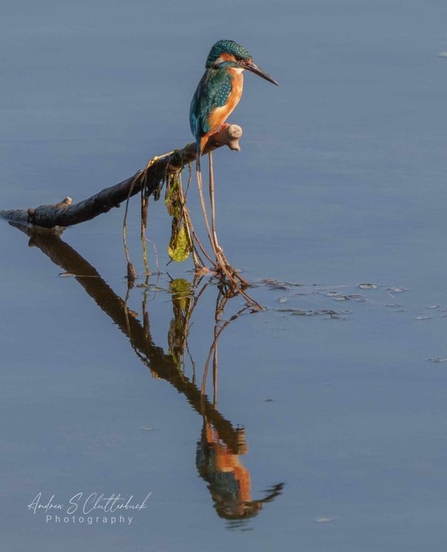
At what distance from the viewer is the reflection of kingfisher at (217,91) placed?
18.1 ft

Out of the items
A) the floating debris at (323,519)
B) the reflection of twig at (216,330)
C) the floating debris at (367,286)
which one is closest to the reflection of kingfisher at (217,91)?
the reflection of twig at (216,330)

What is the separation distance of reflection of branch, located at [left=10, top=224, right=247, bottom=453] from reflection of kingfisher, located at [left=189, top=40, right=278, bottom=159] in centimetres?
75

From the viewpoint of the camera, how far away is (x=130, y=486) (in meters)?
4.19

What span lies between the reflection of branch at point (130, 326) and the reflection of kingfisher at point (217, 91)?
75 cm

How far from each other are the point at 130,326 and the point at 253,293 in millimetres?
561

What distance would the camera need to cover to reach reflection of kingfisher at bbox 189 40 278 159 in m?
5.52

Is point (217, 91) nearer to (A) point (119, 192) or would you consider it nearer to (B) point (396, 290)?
(A) point (119, 192)

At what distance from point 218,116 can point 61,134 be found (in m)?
2.24

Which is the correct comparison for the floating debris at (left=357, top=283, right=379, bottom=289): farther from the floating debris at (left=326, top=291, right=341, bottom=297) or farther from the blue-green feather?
the blue-green feather

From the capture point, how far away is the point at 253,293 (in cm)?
570

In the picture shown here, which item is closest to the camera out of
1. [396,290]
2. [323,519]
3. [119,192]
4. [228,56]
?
[323,519]

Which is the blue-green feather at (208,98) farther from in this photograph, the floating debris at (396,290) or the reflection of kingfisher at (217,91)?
the floating debris at (396,290)
